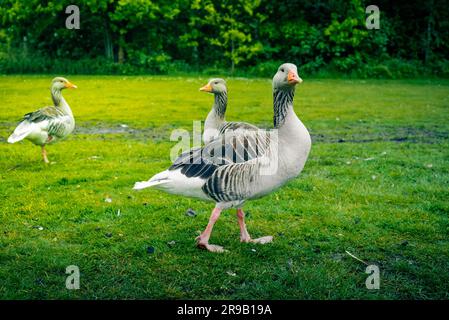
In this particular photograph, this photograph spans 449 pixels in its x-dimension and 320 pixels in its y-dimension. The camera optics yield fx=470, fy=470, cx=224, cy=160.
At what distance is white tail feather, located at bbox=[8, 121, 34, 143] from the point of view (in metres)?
7.21

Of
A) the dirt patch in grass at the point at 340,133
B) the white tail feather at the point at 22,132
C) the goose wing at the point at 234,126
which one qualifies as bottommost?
the dirt patch in grass at the point at 340,133

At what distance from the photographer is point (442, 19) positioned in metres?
25.4

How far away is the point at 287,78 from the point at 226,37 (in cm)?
2118

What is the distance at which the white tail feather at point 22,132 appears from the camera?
7.21 meters

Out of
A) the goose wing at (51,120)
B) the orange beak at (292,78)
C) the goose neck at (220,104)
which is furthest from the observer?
the goose wing at (51,120)

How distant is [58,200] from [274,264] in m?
3.00

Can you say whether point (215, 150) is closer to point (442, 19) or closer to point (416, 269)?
point (416, 269)

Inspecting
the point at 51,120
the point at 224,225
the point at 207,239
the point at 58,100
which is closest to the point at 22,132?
the point at 51,120

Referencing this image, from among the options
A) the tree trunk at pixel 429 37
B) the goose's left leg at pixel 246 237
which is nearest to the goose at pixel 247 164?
the goose's left leg at pixel 246 237

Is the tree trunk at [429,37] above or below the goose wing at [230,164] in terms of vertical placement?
above

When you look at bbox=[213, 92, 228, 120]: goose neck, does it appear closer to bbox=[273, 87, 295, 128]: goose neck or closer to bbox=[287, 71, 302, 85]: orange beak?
bbox=[273, 87, 295, 128]: goose neck

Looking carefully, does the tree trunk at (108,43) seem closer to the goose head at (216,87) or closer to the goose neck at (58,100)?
the goose neck at (58,100)

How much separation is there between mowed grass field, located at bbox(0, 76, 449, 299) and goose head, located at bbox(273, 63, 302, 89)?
1.52m
